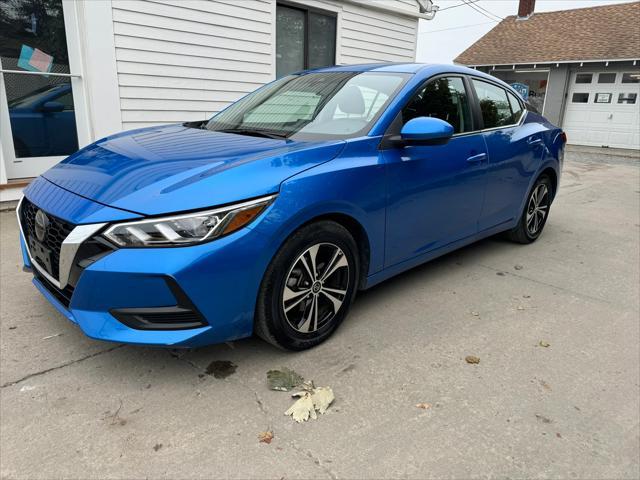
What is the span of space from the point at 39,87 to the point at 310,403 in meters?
5.30

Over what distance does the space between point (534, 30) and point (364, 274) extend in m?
23.2

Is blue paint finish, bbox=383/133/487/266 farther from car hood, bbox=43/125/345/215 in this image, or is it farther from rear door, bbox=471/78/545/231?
car hood, bbox=43/125/345/215

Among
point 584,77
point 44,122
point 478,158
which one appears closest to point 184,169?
point 478,158

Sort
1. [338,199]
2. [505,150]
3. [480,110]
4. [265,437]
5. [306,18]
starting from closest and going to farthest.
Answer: [265,437], [338,199], [480,110], [505,150], [306,18]

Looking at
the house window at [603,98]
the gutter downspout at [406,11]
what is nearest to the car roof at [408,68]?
the gutter downspout at [406,11]

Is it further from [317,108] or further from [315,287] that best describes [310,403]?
[317,108]

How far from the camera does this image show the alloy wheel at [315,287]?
2512 mm

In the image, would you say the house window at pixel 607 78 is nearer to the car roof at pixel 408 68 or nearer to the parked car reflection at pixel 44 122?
the car roof at pixel 408 68

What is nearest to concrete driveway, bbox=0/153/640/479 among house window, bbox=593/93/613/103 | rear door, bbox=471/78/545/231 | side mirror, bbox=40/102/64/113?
rear door, bbox=471/78/545/231

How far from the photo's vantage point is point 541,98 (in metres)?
19.7

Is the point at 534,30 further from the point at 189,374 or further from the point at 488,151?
the point at 189,374

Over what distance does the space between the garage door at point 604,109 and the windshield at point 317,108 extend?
17887 millimetres

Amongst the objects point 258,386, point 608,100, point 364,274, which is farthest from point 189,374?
point 608,100

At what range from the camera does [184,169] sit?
2322 mm
